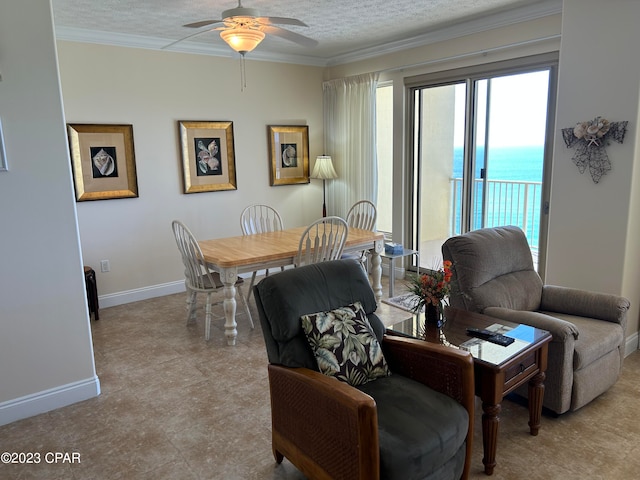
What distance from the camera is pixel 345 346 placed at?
6.84 ft

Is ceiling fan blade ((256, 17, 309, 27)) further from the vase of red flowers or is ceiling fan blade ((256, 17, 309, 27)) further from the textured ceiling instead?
the vase of red flowers

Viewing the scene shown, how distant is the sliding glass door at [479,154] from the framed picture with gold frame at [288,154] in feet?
4.62

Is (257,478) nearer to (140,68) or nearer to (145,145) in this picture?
(145,145)

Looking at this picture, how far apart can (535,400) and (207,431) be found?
1.73 meters

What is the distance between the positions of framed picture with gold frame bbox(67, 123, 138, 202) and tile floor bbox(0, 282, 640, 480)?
67.0 inches

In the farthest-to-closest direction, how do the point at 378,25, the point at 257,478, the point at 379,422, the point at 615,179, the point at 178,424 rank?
1. the point at 378,25
2. the point at 615,179
3. the point at 178,424
4. the point at 257,478
5. the point at 379,422

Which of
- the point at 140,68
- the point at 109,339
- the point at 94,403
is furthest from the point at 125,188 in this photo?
the point at 94,403

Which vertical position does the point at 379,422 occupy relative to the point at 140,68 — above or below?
below

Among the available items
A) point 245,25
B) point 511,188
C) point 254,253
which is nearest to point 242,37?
point 245,25

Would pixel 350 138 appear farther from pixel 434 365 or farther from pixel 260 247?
pixel 434 365

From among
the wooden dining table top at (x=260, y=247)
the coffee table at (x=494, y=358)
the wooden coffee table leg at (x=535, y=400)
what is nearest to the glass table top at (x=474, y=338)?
the coffee table at (x=494, y=358)

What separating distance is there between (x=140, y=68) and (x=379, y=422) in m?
4.17

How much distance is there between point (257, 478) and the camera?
217 cm

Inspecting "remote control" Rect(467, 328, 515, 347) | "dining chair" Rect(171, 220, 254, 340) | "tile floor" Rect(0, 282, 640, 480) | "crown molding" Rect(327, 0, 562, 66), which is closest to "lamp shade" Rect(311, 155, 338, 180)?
"crown molding" Rect(327, 0, 562, 66)
